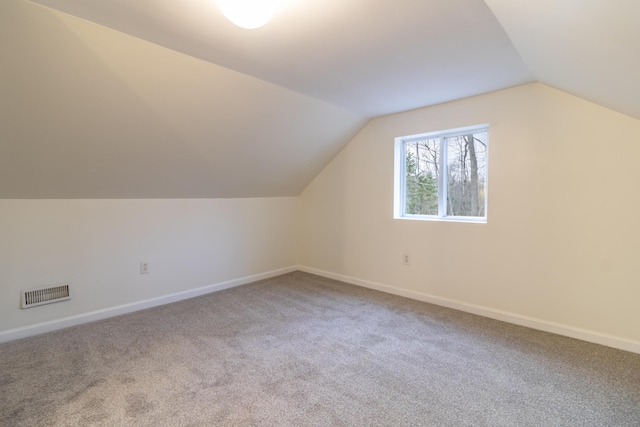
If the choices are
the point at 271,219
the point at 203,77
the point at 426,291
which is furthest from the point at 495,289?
the point at 203,77

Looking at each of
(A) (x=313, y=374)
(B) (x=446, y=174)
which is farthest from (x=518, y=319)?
(A) (x=313, y=374)

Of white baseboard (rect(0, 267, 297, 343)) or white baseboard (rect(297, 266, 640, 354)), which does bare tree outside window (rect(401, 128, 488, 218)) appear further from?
white baseboard (rect(0, 267, 297, 343))

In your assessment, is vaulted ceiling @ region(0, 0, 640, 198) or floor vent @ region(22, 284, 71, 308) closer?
vaulted ceiling @ region(0, 0, 640, 198)

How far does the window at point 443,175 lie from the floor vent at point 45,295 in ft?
10.7

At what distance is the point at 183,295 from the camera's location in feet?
11.3

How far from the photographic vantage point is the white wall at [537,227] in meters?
2.28

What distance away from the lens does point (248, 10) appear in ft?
4.88

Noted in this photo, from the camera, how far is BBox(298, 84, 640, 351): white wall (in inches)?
89.6

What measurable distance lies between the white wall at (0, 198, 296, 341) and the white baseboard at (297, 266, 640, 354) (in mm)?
1607

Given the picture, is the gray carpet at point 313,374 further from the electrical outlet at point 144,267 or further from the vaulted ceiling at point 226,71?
the vaulted ceiling at point 226,71

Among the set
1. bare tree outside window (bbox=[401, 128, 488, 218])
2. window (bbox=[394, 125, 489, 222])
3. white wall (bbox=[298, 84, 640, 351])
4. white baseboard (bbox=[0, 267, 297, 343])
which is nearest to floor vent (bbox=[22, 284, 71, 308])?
white baseboard (bbox=[0, 267, 297, 343])

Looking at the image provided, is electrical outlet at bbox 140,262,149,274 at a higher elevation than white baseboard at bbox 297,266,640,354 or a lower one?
higher

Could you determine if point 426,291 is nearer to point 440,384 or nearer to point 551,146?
point 440,384

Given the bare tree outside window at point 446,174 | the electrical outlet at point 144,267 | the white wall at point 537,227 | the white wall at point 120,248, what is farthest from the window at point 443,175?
the electrical outlet at point 144,267
